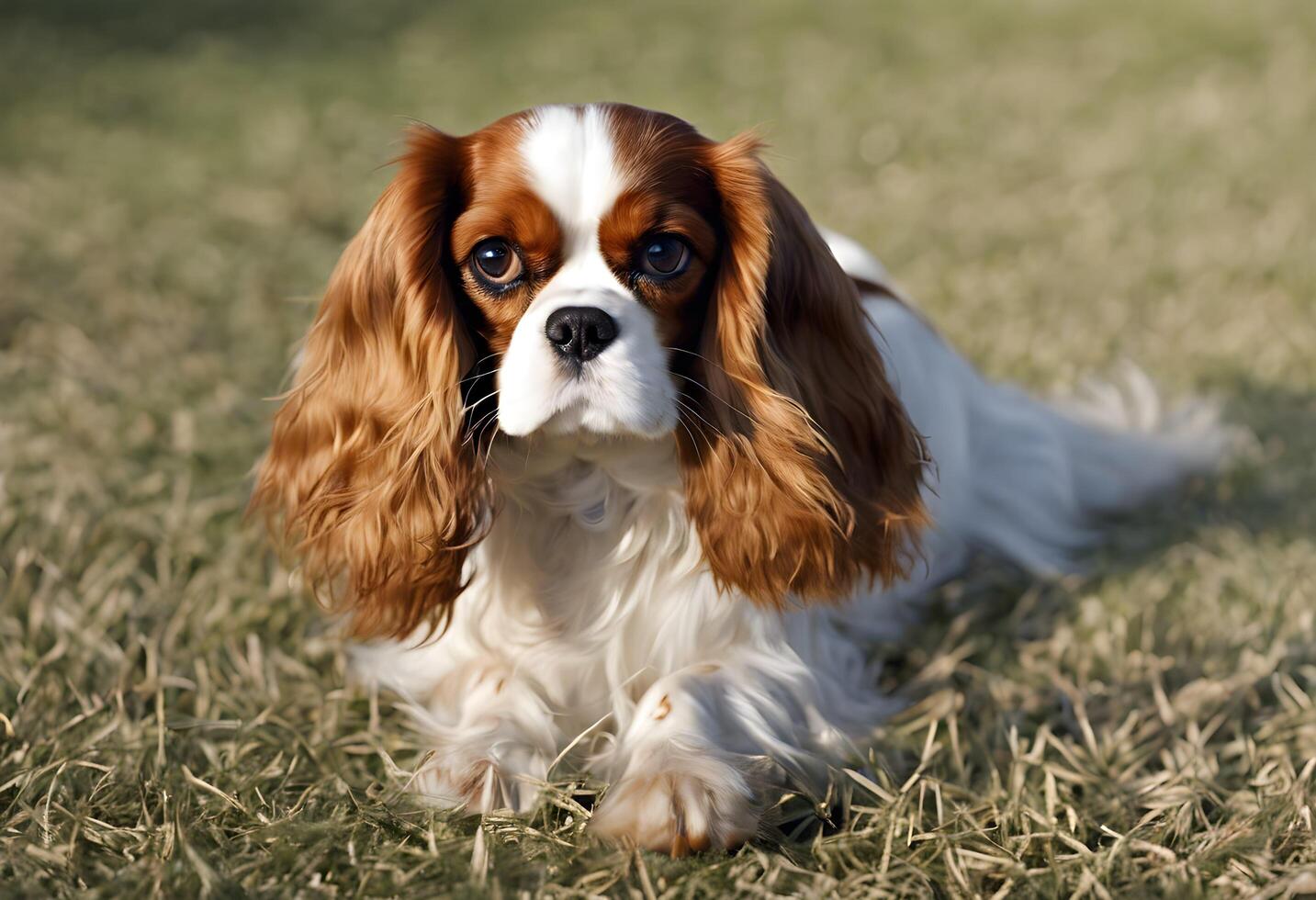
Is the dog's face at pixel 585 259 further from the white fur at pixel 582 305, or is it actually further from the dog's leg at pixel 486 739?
the dog's leg at pixel 486 739

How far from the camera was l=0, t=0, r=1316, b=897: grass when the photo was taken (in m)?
2.16

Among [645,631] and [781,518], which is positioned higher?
[781,518]

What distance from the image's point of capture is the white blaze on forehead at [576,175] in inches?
78.6

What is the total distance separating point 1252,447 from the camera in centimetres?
381

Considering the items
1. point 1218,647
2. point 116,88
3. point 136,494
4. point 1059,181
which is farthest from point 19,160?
point 1218,647

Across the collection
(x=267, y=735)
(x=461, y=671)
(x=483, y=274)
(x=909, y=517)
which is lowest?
(x=267, y=735)

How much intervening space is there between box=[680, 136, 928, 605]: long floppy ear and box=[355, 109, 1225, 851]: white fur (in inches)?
4.4

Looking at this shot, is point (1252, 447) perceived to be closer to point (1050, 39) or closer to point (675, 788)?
point (675, 788)

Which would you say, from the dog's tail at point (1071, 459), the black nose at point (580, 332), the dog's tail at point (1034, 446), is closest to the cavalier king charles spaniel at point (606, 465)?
the black nose at point (580, 332)

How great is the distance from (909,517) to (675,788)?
61cm

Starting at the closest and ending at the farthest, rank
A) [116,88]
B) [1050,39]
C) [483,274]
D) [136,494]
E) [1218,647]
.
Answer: [483,274], [1218,647], [136,494], [116,88], [1050,39]

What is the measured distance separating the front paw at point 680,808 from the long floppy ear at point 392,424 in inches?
18.3

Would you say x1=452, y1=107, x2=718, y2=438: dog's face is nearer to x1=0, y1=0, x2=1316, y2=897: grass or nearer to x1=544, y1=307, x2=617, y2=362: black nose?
x1=544, y1=307, x2=617, y2=362: black nose

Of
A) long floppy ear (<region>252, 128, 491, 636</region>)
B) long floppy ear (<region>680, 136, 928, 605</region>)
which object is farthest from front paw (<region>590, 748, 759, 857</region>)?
long floppy ear (<region>252, 128, 491, 636</region>)
